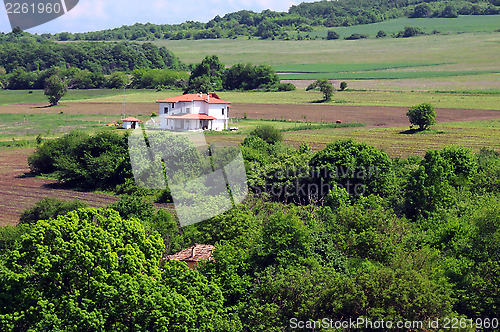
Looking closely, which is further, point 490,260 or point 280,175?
point 280,175

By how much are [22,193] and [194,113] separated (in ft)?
112

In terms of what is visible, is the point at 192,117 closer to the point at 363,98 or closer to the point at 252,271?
the point at 363,98

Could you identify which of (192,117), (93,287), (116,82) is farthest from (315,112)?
(93,287)

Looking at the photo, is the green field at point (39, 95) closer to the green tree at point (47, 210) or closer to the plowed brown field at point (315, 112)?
the plowed brown field at point (315, 112)

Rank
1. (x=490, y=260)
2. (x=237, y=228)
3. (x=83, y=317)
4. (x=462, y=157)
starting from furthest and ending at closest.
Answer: (x=462, y=157), (x=237, y=228), (x=490, y=260), (x=83, y=317)

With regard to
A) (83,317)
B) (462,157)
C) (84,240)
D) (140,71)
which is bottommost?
(140,71)

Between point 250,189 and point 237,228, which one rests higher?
point 237,228

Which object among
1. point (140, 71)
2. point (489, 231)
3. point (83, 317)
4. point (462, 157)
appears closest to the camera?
point (83, 317)

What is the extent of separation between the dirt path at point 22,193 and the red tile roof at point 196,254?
15.6 m

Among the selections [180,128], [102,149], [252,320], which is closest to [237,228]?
[252,320]

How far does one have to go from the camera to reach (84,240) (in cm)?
2044

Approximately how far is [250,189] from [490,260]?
2146 centimetres

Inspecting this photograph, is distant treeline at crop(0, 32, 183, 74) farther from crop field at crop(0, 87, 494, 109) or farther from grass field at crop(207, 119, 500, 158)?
grass field at crop(207, 119, 500, 158)

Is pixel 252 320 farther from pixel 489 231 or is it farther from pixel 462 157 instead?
pixel 462 157
